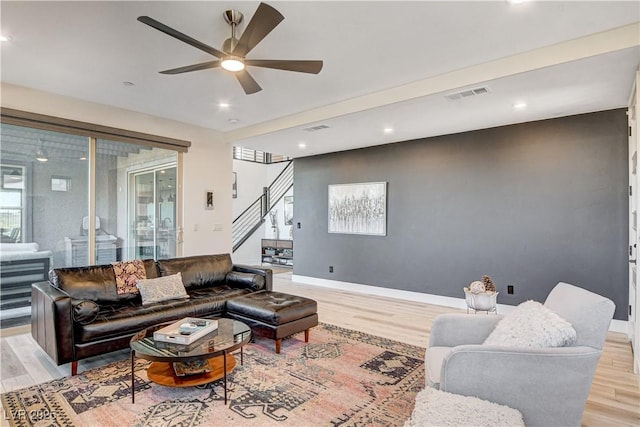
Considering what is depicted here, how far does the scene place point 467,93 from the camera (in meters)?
3.66

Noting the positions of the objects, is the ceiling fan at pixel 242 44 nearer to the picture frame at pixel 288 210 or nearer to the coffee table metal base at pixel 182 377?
the coffee table metal base at pixel 182 377

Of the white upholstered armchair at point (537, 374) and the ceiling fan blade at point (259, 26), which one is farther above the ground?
the ceiling fan blade at point (259, 26)

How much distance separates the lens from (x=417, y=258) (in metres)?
5.78

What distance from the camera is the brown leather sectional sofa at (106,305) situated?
288cm

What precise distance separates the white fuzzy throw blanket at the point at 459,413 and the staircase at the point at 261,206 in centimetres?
850

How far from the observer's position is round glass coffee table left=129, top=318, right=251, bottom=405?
2.37 m

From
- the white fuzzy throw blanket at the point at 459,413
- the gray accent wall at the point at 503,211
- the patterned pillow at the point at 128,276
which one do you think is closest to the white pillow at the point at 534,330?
the white fuzzy throw blanket at the point at 459,413

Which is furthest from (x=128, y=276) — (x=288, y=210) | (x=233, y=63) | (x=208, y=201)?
(x=288, y=210)

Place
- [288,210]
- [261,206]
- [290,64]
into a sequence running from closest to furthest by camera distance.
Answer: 1. [290,64]
2. [288,210]
3. [261,206]

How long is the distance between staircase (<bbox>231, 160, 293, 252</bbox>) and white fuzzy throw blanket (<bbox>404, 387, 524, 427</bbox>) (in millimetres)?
8503

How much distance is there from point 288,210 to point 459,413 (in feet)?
27.8

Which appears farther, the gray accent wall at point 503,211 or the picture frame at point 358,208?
the picture frame at point 358,208

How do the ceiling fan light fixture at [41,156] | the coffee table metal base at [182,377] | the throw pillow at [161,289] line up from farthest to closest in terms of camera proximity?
the ceiling fan light fixture at [41,156] → the throw pillow at [161,289] → the coffee table metal base at [182,377]

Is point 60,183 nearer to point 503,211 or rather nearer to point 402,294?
point 402,294
